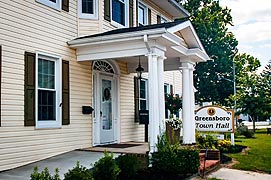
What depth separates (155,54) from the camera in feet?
29.5

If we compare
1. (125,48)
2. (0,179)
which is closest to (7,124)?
(0,179)

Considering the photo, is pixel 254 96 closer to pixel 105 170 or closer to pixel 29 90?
pixel 29 90

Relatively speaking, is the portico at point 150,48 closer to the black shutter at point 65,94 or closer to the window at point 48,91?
the black shutter at point 65,94

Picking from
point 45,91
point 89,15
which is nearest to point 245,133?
point 89,15

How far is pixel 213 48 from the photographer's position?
3488cm

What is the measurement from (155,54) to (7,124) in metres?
3.97

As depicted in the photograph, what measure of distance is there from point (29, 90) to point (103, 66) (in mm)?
3525

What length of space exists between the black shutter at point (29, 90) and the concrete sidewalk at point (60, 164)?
1013 millimetres

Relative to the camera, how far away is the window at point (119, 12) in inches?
470

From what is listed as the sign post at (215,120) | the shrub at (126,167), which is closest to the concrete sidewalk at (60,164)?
the shrub at (126,167)

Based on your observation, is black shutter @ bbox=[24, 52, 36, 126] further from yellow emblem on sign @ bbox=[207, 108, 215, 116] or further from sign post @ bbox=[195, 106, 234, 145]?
yellow emblem on sign @ bbox=[207, 108, 215, 116]

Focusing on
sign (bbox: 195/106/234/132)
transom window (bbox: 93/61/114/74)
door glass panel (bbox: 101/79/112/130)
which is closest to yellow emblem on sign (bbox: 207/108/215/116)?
sign (bbox: 195/106/234/132)

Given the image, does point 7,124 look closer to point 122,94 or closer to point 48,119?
point 48,119

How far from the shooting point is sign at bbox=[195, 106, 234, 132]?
39.9 feet
